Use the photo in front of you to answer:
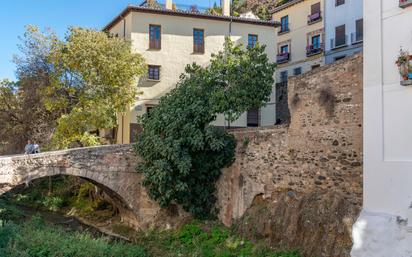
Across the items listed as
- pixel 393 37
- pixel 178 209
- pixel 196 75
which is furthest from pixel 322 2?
pixel 393 37

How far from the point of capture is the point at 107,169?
57.6 ft

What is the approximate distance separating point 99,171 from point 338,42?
1720 centimetres

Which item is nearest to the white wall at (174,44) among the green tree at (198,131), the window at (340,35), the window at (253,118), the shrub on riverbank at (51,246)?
the window at (253,118)

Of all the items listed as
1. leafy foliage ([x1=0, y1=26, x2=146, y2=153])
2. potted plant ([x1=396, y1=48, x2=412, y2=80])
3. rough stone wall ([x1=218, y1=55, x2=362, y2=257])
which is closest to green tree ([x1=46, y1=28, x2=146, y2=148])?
leafy foliage ([x1=0, y1=26, x2=146, y2=153])

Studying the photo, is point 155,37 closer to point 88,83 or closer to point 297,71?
point 88,83

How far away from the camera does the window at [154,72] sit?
24234 mm

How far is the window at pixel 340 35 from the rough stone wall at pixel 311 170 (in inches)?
542

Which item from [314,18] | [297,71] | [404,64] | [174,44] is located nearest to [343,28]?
[314,18]

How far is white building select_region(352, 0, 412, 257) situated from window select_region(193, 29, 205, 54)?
51.9ft

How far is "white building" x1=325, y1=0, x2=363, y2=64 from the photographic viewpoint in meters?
25.6

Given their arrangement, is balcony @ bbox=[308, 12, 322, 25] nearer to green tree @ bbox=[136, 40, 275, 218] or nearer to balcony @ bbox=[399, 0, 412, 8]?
green tree @ bbox=[136, 40, 275, 218]

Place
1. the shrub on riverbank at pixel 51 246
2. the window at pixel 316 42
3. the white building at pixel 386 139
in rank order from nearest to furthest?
the white building at pixel 386 139 < the shrub on riverbank at pixel 51 246 < the window at pixel 316 42

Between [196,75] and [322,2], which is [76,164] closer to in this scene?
[196,75]

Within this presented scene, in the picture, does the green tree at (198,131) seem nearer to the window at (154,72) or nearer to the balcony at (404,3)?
the window at (154,72)
